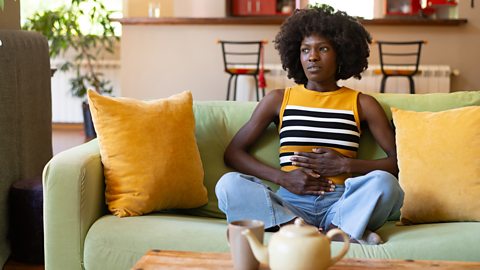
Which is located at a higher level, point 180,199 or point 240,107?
point 240,107

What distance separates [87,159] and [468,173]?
3.99 ft

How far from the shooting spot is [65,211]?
216 centimetres

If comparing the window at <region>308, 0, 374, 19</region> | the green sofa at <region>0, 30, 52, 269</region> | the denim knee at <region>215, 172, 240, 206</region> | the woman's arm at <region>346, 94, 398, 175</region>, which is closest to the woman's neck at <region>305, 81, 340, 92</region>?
the woman's arm at <region>346, 94, 398, 175</region>

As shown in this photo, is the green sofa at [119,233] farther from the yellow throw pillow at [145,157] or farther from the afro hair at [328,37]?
the afro hair at [328,37]

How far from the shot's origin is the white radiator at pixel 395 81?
6.01 meters

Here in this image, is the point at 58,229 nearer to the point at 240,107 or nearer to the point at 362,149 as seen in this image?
the point at 240,107

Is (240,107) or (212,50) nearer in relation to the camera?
(240,107)

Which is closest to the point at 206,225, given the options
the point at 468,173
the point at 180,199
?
the point at 180,199

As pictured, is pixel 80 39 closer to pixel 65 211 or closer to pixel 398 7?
pixel 398 7

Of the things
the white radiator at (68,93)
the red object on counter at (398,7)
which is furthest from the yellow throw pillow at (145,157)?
the red object on counter at (398,7)

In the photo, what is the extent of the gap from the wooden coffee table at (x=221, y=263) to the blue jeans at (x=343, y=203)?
46 centimetres

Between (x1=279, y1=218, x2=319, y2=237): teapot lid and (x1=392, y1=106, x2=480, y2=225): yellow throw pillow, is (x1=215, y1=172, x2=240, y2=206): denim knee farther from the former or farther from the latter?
(x1=279, y1=218, x2=319, y2=237): teapot lid

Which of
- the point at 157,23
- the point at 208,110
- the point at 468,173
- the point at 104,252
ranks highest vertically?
the point at 157,23

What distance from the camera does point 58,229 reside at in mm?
2170
